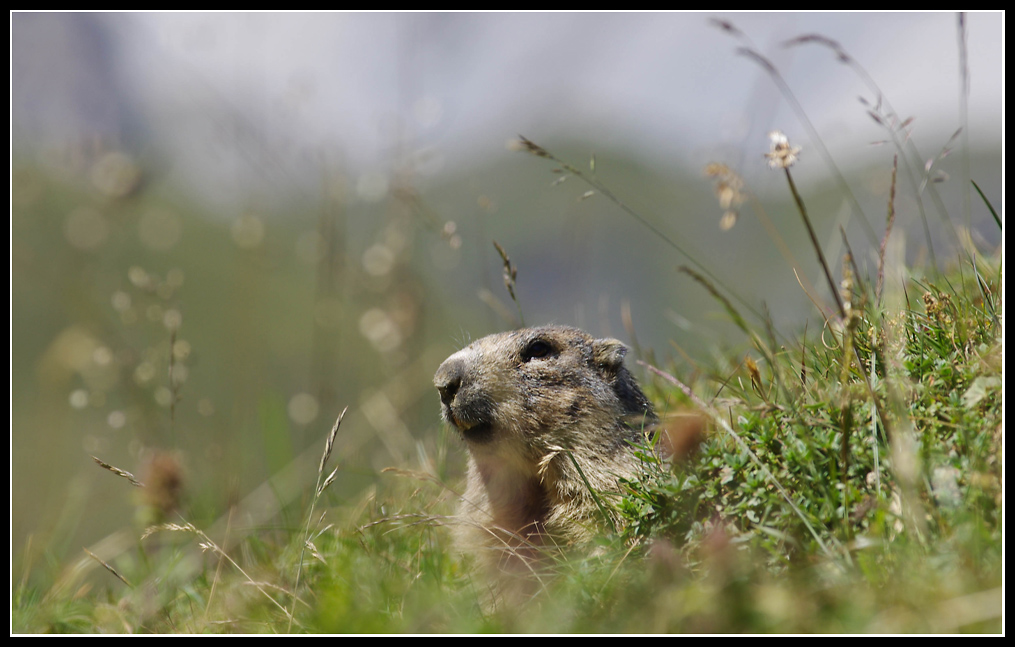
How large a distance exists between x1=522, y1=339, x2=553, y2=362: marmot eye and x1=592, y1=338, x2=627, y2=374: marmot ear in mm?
369

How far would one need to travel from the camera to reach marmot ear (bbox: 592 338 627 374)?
4984 millimetres

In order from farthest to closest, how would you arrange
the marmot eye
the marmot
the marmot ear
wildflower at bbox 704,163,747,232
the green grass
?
the marmot ear < the marmot eye < the marmot < wildflower at bbox 704,163,747,232 < the green grass

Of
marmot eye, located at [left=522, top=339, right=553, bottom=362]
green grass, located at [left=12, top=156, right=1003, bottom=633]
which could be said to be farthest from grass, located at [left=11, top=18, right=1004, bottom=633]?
marmot eye, located at [left=522, top=339, right=553, bottom=362]

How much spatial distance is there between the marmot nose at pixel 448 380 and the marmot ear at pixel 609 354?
1.11m

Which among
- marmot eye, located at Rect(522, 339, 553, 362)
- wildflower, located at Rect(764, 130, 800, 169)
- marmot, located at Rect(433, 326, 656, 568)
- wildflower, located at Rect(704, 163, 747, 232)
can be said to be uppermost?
wildflower, located at Rect(764, 130, 800, 169)

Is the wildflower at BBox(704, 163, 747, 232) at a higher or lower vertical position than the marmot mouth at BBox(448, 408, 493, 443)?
higher

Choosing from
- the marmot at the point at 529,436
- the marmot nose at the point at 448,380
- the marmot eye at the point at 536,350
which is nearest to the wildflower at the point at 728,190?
the marmot at the point at 529,436

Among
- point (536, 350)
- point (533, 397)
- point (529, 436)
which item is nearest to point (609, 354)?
point (536, 350)

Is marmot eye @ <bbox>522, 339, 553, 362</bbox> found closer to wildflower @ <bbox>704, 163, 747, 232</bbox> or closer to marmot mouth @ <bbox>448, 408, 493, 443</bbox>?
marmot mouth @ <bbox>448, 408, 493, 443</bbox>

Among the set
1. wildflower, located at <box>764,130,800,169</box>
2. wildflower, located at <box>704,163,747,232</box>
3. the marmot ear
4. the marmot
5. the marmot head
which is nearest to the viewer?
wildflower, located at <box>764,130,800,169</box>

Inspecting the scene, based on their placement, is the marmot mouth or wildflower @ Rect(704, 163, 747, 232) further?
the marmot mouth

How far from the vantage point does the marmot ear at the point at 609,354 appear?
498 cm

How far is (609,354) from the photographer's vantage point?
501 cm

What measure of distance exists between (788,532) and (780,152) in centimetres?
172
